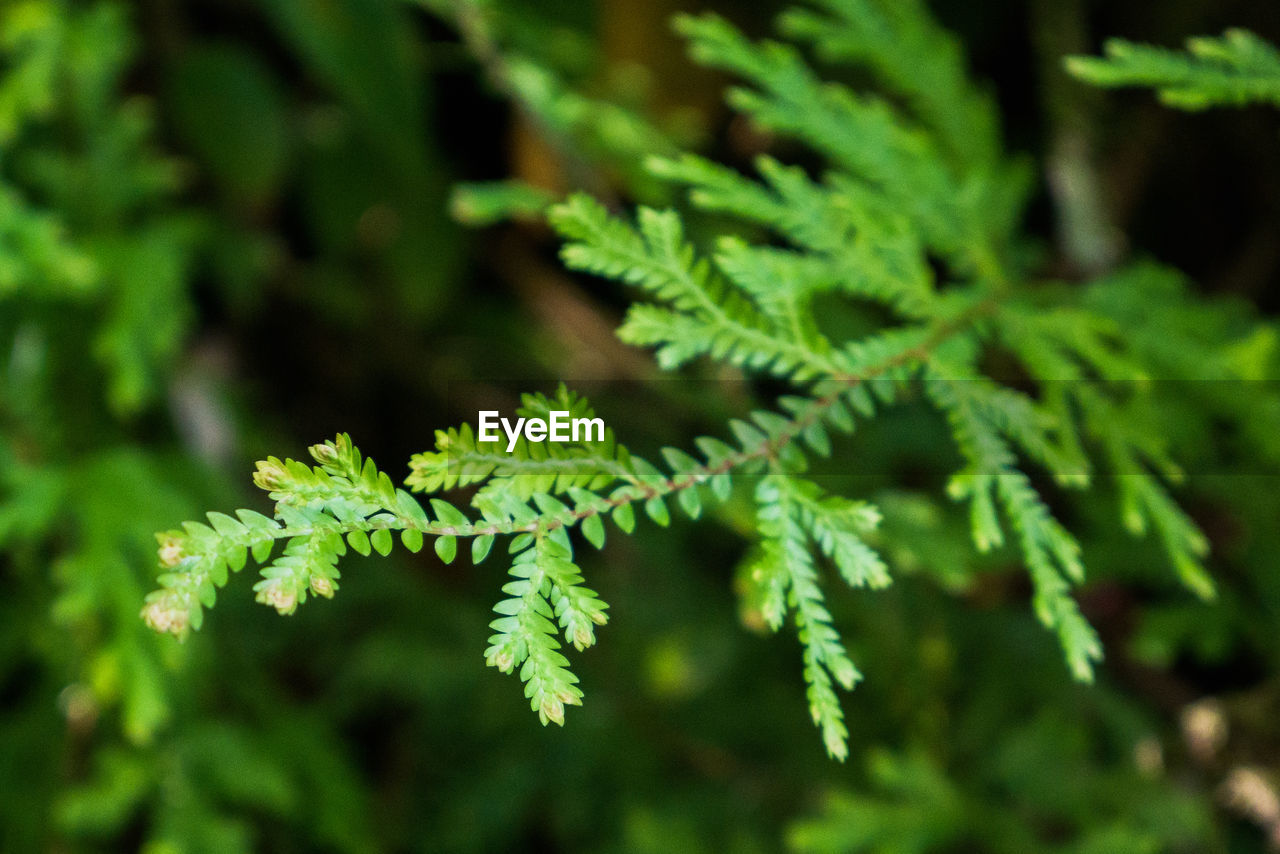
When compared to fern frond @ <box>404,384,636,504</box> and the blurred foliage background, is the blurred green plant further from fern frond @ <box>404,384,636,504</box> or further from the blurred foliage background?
the blurred foliage background

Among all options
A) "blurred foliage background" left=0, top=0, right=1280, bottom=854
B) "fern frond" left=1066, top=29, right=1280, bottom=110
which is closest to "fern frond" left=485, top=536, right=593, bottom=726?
"blurred foliage background" left=0, top=0, right=1280, bottom=854

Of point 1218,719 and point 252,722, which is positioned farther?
point 252,722

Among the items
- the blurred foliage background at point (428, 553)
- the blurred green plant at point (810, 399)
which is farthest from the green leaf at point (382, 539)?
the blurred foliage background at point (428, 553)

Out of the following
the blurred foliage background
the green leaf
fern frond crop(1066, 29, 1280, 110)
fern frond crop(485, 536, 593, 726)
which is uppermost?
fern frond crop(1066, 29, 1280, 110)

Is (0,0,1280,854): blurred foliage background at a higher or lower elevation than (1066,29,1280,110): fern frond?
lower

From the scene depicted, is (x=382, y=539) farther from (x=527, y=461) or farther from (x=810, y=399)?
(x=810, y=399)

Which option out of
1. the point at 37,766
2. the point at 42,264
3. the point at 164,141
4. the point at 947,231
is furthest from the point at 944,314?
the point at 164,141

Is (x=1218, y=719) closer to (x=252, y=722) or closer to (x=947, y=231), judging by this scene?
(x=947, y=231)

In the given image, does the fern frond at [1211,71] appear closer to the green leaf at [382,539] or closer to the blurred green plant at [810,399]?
the blurred green plant at [810,399]
